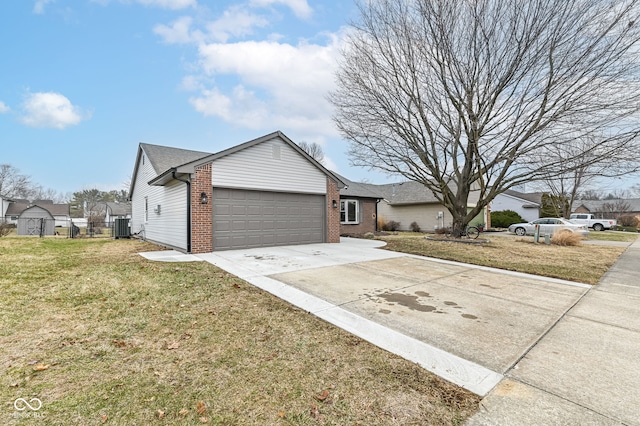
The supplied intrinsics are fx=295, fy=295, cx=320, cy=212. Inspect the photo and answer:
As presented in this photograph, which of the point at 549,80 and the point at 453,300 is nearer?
the point at 453,300

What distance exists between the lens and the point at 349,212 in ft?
61.3

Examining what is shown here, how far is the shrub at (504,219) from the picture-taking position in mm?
28881

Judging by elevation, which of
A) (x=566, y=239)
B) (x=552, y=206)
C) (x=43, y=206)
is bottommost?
(x=566, y=239)

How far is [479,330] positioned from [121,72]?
644 inches

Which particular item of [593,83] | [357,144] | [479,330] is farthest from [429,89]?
[479,330]

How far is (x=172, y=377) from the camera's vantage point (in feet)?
8.52

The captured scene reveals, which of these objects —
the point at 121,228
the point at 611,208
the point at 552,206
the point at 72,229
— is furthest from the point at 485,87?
the point at 611,208

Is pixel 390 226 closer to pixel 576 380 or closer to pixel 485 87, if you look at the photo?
pixel 485 87

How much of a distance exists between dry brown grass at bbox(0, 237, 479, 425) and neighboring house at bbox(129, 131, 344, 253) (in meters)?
5.21

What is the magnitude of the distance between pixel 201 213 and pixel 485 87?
12.3 metres

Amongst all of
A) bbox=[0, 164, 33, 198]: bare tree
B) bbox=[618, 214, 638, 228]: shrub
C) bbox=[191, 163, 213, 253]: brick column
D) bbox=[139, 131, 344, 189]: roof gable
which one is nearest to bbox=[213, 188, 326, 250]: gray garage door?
bbox=[191, 163, 213, 253]: brick column

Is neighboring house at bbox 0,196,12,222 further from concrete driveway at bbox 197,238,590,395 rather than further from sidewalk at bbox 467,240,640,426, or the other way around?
sidewalk at bbox 467,240,640,426

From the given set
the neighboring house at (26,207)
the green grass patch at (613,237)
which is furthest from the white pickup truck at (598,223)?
the neighboring house at (26,207)

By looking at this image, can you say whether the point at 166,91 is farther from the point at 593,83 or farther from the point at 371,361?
the point at 593,83
